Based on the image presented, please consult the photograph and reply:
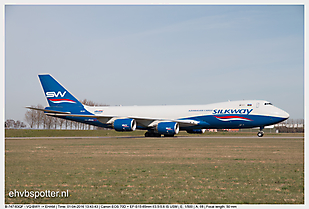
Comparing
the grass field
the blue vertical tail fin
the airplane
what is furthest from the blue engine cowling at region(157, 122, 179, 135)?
the grass field

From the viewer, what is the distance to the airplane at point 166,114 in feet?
127

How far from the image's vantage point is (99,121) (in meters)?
45.5

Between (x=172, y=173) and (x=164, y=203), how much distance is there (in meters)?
3.83

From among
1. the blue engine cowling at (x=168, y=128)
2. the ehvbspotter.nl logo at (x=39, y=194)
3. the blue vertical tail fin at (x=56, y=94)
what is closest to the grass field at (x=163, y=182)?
the ehvbspotter.nl logo at (x=39, y=194)

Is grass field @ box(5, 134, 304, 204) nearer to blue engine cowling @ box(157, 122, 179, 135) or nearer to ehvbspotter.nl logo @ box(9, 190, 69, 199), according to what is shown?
ehvbspotter.nl logo @ box(9, 190, 69, 199)

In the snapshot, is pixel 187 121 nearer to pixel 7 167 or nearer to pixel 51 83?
pixel 51 83

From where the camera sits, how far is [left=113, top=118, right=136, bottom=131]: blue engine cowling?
4056cm

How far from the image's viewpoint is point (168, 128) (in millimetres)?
39031

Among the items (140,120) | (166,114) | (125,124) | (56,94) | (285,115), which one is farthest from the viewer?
(56,94)

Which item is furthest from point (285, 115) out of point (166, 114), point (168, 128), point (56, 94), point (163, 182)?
point (163, 182)

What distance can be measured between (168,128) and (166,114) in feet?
13.8

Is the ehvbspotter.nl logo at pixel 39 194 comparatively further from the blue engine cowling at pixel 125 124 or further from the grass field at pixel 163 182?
the blue engine cowling at pixel 125 124

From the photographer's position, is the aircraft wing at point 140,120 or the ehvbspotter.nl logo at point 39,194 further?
the aircraft wing at point 140,120

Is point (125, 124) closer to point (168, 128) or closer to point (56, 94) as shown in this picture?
point (168, 128)
